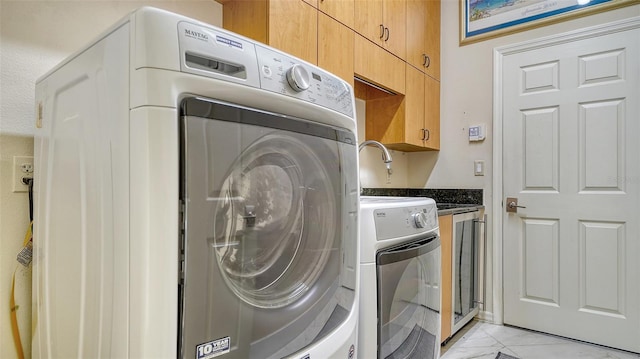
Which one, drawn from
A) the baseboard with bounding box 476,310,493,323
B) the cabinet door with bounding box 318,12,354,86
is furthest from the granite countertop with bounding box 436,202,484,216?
the cabinet door with bounding box 318,12,354,86

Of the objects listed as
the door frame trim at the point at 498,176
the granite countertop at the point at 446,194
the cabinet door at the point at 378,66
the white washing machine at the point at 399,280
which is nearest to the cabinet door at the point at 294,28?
the cabinet door at the point at 378,66

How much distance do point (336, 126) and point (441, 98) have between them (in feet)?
7.37

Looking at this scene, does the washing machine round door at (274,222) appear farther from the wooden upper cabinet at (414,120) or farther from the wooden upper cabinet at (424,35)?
the wooden upper cabinet at (424,35)

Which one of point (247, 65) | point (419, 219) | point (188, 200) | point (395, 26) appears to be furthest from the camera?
point (395, 26)

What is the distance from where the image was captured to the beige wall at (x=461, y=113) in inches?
107

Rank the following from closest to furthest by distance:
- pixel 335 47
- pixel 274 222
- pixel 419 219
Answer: pixel 274 222 → pixel 419 219 → pixel 335 47

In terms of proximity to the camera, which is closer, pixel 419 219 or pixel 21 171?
pixel 21 171

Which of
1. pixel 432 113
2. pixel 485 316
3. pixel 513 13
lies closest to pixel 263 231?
pixel 432 113

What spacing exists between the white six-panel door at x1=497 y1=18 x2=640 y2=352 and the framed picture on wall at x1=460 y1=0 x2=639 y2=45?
179 millimetres

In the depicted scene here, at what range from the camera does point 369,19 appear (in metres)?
2.05

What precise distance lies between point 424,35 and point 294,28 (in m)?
1.49

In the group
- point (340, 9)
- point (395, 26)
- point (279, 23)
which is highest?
point (395, 26)

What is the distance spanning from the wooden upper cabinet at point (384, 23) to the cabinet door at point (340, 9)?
0.14 ft

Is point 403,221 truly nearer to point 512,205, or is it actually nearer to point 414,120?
point 414,120
